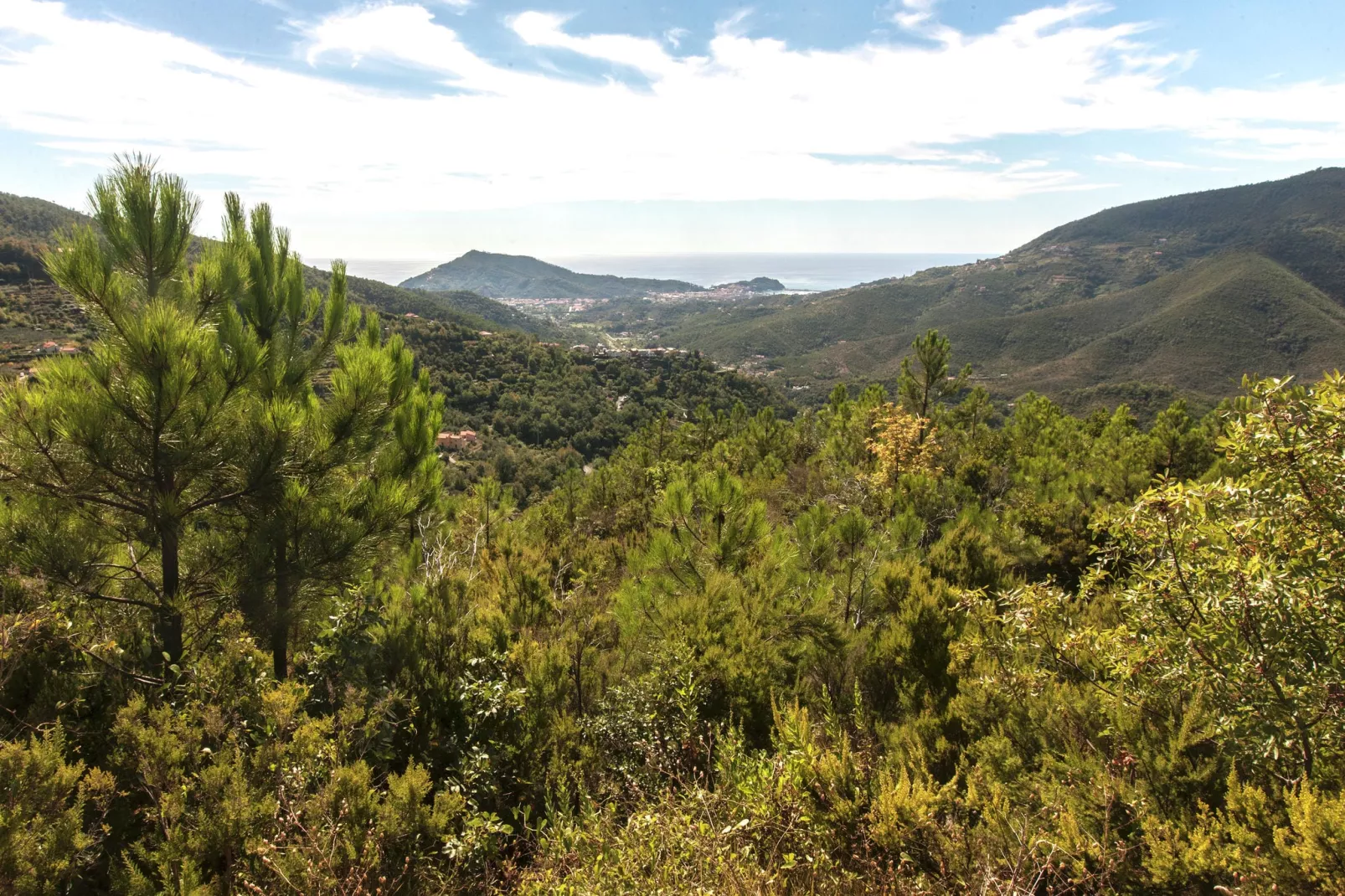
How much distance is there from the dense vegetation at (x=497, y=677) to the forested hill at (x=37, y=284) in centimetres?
88

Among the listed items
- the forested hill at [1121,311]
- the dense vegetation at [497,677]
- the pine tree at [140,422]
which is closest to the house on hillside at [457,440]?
the dense vegetation at [497,677]

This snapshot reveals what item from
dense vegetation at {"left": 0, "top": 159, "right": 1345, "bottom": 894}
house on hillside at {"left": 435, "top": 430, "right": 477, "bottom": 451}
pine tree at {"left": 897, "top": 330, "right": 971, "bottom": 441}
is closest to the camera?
dense vegetation at {"left": 0, "top": 159, "right": 1345, "bottom": 894}

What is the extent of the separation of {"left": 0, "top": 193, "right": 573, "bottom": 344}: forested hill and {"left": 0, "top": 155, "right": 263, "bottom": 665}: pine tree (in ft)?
0.87

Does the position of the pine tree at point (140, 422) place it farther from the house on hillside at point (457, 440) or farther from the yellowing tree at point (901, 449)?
the house on hillside at point (457, 440)

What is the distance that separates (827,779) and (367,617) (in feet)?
11.0

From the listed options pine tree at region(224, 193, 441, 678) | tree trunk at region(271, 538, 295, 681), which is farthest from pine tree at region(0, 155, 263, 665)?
tree trunk at region(271, 538, 295, 681)

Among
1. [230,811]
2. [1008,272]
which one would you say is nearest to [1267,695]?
[230,811]

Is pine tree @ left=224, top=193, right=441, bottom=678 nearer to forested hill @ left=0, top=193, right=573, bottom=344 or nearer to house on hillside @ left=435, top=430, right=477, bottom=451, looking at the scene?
forested hill @ left=0, top=193, right=573, bottom=344

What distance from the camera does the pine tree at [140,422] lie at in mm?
2928

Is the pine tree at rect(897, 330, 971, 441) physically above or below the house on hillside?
above

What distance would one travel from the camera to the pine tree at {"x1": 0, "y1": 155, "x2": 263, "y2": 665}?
9.61 ft

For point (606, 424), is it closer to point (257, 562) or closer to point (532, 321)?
point (257, 562)

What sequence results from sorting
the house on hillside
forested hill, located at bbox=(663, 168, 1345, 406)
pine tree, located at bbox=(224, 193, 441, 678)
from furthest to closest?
1. forested hill, located at bbox=(663, 168, 1345, 406)
2. the house on hillside
3. pine tree, located at bbox=(224, 193, 441, 678)

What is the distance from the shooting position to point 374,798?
108 inches
